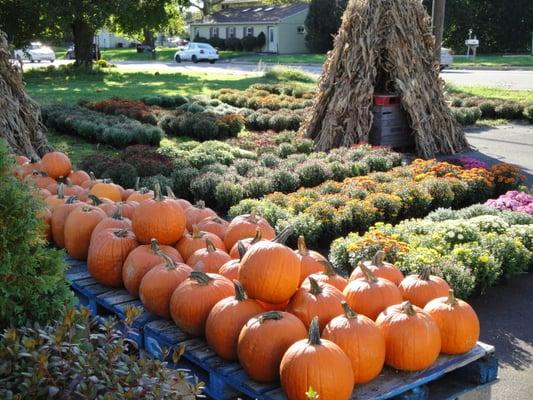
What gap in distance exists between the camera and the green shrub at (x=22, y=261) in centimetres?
299

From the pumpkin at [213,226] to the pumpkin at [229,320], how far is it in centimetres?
139


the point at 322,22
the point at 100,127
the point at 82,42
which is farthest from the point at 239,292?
the point at 322,22

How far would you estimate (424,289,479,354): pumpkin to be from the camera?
154 inches

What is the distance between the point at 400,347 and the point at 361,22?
9.81 metres

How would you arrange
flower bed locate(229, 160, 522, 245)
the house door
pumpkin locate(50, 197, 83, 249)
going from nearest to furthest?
pumpkin locate(50, 197, 83, 249) < flower bed locate(229, 160, 522, 245) < the house door

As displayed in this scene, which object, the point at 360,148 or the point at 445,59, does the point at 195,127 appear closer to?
the point at 360,148

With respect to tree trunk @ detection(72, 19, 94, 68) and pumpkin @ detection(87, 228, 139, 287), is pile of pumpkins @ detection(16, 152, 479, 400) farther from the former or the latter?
tree trunk @ detection(72, 19, 94, 68)

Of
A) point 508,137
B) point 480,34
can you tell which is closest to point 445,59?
point 480,34

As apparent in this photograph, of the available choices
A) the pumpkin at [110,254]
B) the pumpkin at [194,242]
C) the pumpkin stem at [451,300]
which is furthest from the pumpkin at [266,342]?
the pumpkin at [110,254]

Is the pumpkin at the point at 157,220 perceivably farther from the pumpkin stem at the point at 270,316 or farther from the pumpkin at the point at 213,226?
the pumpkin stem at the point at 270,316

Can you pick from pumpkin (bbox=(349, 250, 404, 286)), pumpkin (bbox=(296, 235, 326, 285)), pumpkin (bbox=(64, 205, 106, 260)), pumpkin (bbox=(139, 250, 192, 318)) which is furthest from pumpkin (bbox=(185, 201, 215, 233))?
pumpkin (bbox=(349, 250, 404, 286))

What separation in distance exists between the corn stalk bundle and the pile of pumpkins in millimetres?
7937

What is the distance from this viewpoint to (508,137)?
1549cm

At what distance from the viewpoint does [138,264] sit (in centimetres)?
458
